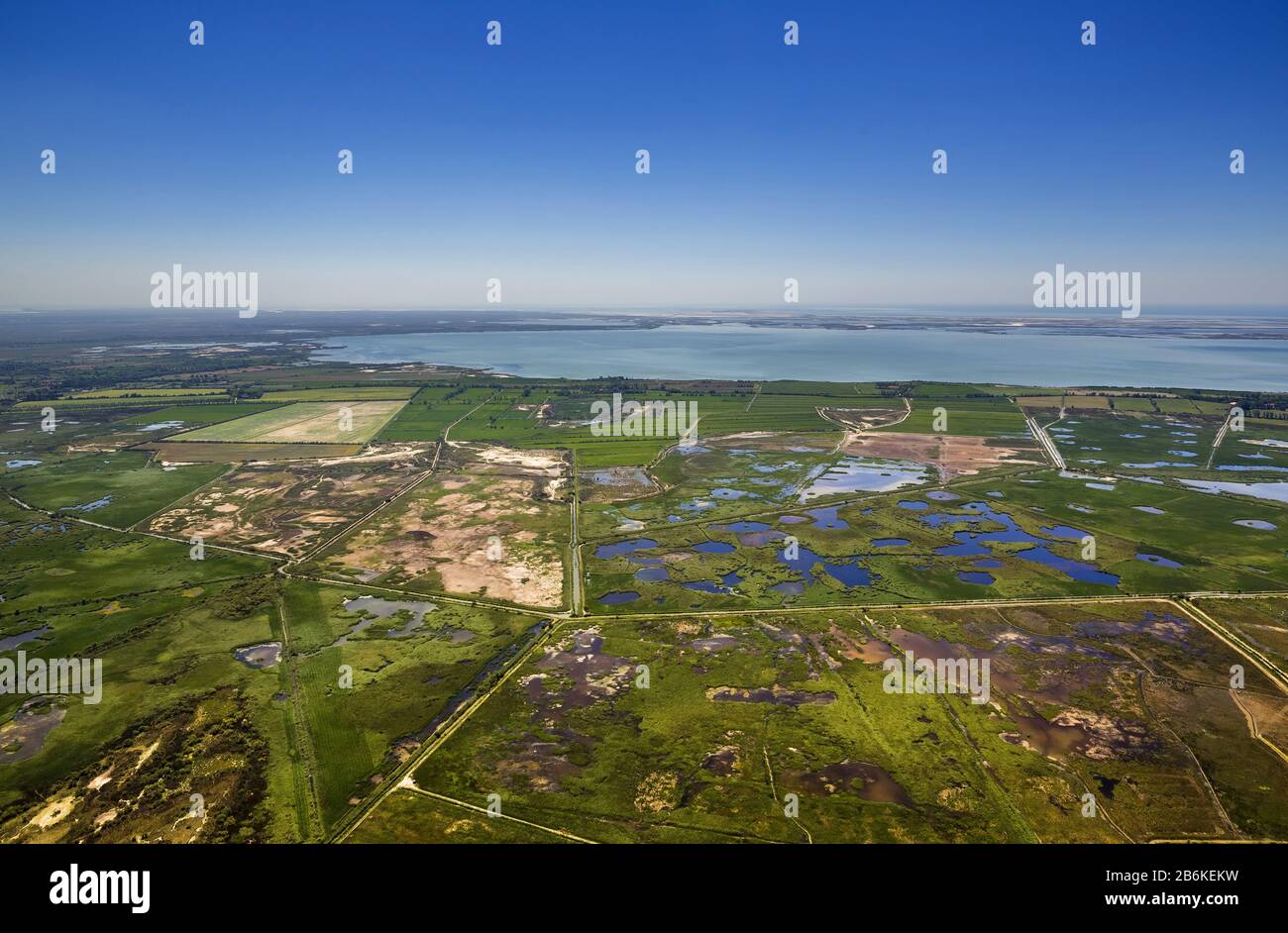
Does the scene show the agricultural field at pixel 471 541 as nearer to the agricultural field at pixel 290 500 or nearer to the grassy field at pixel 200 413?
the agricultural field at pixel 290 500

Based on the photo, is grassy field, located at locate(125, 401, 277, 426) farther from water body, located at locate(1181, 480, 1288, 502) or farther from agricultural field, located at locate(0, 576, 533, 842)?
water body, located at locate(1181, 480, 1288, 502)

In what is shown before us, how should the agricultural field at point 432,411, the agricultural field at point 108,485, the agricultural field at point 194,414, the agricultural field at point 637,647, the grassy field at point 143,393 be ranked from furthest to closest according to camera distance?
the grassy field at point 143,393 → the agricultural field at point 194,414 → the agricultural field at point 432,411 → the agricultural field at point 108,485 → the agricultural field at point 637,647

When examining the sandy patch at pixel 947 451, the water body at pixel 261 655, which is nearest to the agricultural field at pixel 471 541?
the water body at pixel 261 655

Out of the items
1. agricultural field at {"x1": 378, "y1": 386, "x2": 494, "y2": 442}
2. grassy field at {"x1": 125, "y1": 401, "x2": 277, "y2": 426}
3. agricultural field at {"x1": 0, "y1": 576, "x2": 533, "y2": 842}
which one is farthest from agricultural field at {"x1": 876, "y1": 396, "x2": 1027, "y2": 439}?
grassy field at {"x1": 125, "y1": 401, "x2": 277, "y2": 426}
